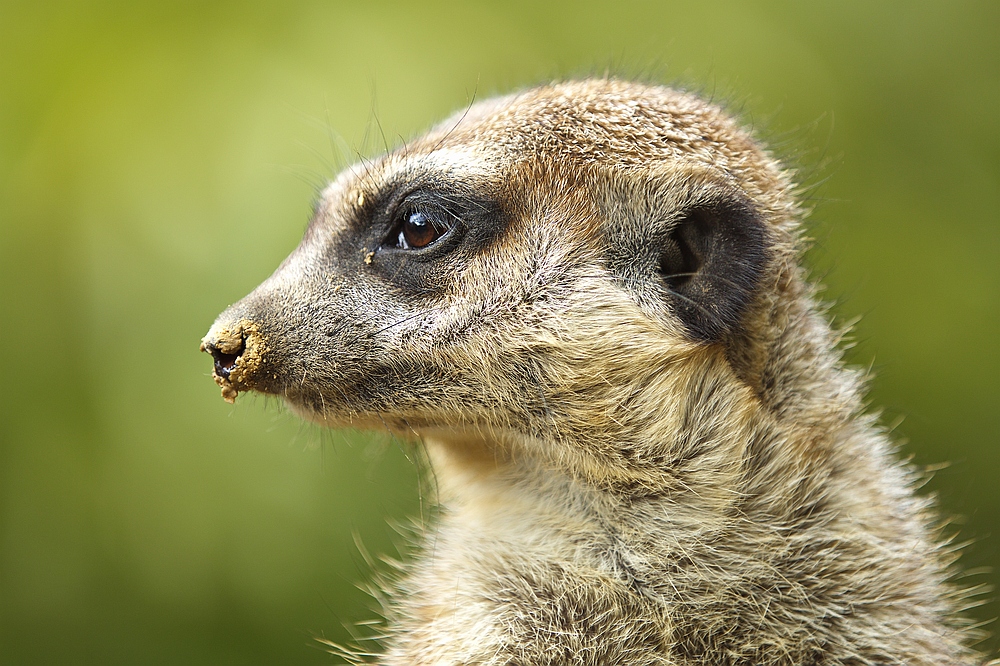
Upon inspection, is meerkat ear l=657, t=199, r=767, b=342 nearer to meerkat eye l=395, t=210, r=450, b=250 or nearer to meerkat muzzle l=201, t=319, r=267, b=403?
meerkat eye l=395, t=210, r=450, b=250

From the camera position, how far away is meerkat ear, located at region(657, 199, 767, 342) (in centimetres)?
185

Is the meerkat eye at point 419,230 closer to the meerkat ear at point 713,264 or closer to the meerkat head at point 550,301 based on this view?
the meerkat head at point 550,301

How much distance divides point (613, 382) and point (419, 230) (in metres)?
0.52

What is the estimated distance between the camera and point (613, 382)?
184cm

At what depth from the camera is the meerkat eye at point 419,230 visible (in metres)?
1.93

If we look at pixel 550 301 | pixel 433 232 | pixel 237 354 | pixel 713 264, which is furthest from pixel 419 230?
pixel 713 264

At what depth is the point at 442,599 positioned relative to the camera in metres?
2.09

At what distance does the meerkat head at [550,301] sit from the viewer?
1849mm

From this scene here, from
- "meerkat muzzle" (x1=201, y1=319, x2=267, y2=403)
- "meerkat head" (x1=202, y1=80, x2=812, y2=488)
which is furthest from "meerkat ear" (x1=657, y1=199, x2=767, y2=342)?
"meerkat muzzle" (x1=201, y1=319, x2=267, y2=403)

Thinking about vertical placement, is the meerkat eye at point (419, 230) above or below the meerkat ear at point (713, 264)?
above

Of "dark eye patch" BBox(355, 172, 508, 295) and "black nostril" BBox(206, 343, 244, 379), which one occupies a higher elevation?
"dark eye patch" BBox(355, 172, 508, 295)

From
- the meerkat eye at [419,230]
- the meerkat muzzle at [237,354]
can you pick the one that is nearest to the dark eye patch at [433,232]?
the meerkat eye at [419,230]

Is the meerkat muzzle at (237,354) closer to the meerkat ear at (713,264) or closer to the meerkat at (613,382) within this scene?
the meerkat at (613,382)

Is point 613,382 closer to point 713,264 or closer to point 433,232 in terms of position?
point 713,264
